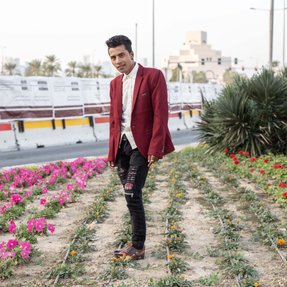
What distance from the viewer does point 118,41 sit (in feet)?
16.8

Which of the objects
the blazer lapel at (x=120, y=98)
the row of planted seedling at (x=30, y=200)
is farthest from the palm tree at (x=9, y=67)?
the blazer lapel at (x=120, y=98)

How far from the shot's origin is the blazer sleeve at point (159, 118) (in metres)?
4.99

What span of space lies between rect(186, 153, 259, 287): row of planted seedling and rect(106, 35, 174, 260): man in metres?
0.83

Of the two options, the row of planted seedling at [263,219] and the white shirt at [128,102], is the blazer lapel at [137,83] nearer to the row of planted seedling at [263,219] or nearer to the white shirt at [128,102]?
the white shirt at [128,102]

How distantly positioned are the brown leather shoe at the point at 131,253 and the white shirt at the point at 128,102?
1.00m

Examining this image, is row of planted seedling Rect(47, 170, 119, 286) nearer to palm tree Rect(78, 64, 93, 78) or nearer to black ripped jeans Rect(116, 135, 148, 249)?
black ripped jeans Rect(116, 135, 148, 249)

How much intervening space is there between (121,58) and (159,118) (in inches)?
25.9

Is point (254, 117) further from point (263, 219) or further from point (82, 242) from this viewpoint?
point (82, 242)

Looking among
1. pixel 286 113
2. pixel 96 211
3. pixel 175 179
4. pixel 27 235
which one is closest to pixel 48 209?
pixel 96 211

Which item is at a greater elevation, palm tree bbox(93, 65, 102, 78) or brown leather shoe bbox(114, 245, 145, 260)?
palm tree bbox(93, 65, 102, 78)

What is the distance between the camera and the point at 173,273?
4906 mm

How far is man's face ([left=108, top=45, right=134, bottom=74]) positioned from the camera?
5123 mm

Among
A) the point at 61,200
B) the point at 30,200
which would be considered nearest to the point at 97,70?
the point at 30,200

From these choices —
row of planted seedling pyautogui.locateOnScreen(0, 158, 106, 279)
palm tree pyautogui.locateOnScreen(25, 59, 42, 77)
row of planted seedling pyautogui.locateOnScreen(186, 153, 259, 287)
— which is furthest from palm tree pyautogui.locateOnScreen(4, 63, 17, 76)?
row of planted seedling pyautogui.locateOnScreen(186, 153, 259, 287)
